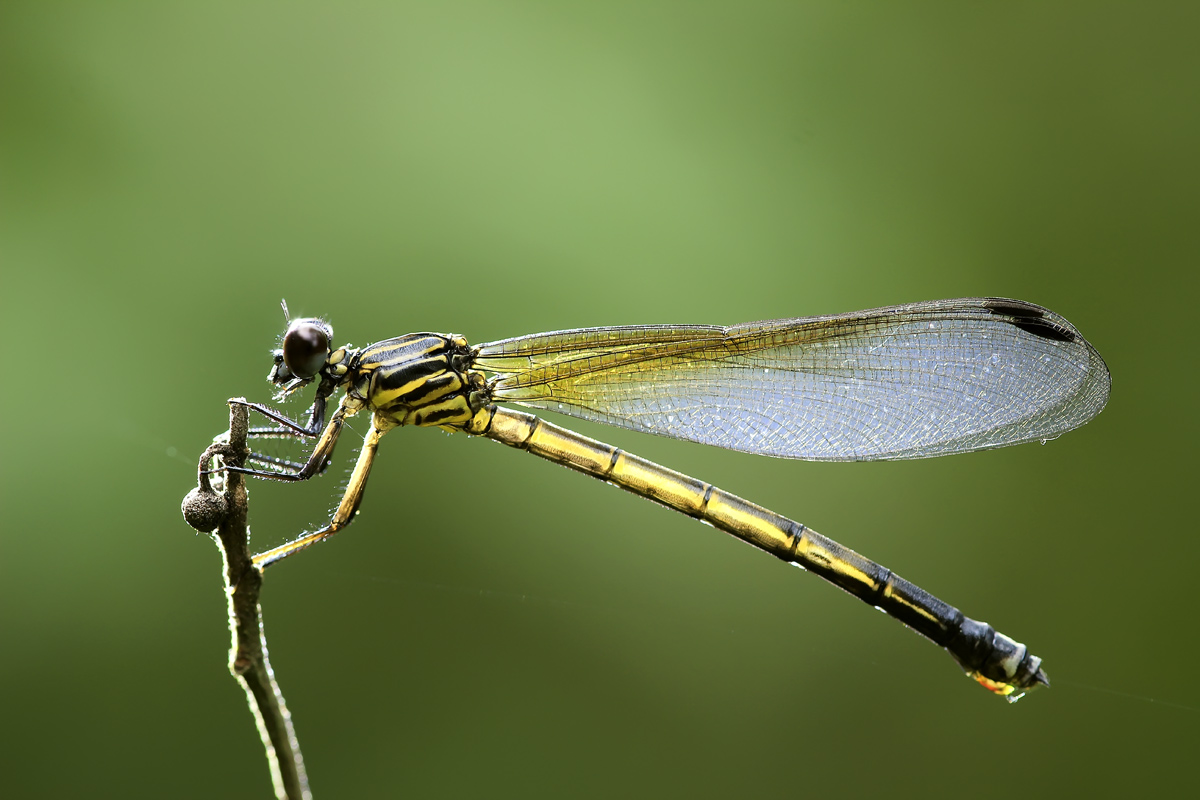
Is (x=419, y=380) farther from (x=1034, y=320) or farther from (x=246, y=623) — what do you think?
(x=1034, y=320)

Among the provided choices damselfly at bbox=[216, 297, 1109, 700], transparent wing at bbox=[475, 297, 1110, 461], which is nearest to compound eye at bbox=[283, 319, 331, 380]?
damselfly at bbox=[216, 297, 1109, 700]

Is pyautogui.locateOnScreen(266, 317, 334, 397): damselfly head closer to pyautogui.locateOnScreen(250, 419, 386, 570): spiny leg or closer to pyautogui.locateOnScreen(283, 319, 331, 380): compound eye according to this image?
pyautogui.locateOnScreen(283, 319, 331, 380): compound eye

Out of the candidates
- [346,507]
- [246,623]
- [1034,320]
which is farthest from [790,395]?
[246,623]

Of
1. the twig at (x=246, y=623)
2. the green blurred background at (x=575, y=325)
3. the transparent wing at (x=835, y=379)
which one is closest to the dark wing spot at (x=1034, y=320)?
the transparent wing at (x=835, y=379)

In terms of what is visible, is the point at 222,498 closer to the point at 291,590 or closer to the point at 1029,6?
the point at 291,590

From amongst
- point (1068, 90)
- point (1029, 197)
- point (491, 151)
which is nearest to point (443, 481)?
point (491, 151)

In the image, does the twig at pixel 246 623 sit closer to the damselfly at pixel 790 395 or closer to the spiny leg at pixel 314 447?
the spiny leg at pixel 314 447
